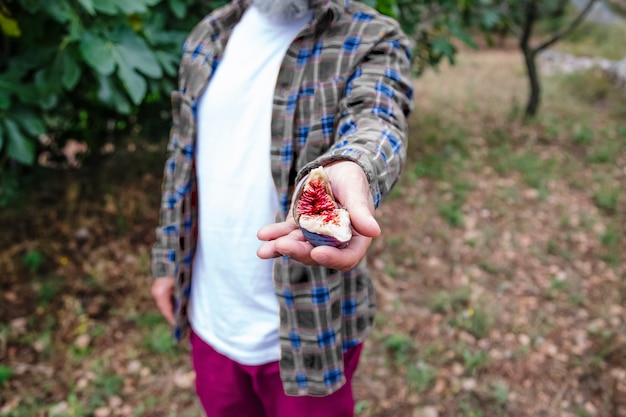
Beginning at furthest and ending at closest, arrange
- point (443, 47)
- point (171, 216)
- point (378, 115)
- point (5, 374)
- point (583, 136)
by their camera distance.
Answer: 1. point (583, 136)
2. point (443, 47)
3. point (5, 374)
4. point (171, 216)
5. point (378, 115)

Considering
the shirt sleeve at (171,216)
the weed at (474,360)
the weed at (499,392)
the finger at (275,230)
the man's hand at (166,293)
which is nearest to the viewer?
the finger at (275,230)

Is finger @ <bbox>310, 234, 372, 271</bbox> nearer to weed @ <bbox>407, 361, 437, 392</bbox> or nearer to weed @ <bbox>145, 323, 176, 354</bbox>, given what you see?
weed @ <bbox>407, 361, 437, 392</bbox>

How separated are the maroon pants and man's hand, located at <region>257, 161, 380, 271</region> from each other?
1.75 ft

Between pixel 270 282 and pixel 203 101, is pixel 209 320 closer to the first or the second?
pixel 270 282

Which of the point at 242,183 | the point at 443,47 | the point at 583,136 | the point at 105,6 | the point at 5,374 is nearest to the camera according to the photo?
the point at 242,183

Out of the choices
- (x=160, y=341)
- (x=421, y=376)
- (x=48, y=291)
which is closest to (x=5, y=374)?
(x=48, y=291)

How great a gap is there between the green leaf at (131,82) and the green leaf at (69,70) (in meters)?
0.28

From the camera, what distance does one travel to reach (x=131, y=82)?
6.01 ft

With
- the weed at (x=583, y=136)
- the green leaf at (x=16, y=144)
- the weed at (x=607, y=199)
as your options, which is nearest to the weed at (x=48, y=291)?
the green leaf at (x=16, y=144)

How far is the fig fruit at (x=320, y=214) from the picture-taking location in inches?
32.0

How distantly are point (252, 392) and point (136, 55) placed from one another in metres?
1.31

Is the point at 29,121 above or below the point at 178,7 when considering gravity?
below

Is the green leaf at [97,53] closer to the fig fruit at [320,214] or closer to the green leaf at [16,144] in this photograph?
the green leaf at [16,144]

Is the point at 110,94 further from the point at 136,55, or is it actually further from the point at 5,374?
the point at 5,374
